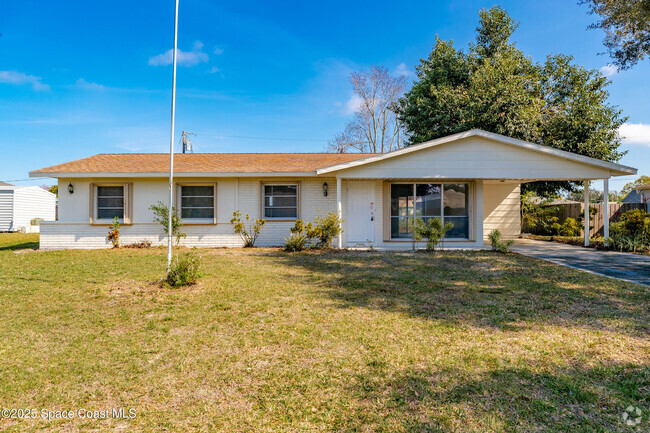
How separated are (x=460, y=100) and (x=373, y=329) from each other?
15.6 metres

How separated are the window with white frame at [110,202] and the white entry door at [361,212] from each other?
837 cm

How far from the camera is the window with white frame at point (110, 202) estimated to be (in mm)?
11891

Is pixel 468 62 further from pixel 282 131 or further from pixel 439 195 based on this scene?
pixel 282 131

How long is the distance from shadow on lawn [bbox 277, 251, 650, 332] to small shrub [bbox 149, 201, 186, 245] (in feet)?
15.4

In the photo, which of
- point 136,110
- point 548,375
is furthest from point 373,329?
point 136,110

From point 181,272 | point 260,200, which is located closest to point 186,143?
point 260,200

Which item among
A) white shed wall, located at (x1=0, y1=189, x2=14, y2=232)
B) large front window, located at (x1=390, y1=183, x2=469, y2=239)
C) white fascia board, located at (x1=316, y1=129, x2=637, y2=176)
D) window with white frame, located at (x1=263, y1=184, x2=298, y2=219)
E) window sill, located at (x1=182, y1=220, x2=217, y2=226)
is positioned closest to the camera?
white fascia board, located at (x1=316, y1=129, x2=637, y2=176)

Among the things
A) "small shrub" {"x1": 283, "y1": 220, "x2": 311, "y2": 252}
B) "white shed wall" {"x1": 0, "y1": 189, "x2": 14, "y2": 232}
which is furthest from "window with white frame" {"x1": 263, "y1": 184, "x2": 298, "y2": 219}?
"white shed wall" {"x1": 0, "y1": 189, "x2": 14, "y2": 232}

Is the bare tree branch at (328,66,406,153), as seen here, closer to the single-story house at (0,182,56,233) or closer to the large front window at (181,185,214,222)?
the large front window at (181,185,214,222)

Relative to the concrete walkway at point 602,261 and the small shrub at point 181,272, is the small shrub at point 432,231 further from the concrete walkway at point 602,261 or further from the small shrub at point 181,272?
the small shrub at point 181,272

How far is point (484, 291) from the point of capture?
18.8ft

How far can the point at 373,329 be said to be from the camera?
3.92 meters

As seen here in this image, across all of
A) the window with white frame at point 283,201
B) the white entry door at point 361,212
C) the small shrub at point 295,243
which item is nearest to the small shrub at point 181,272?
the small shrub at point 295,243

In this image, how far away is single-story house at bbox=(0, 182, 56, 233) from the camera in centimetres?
2152
